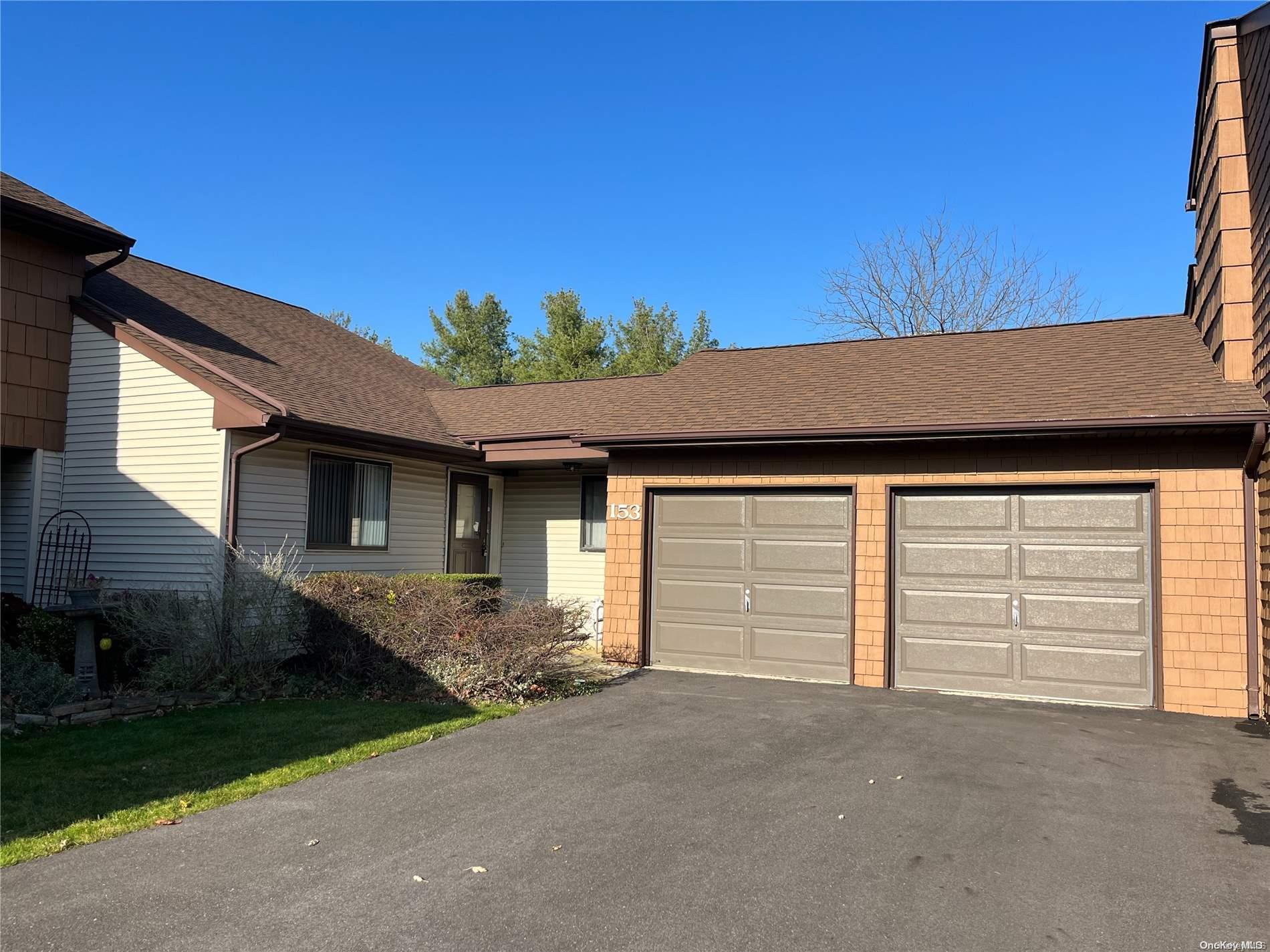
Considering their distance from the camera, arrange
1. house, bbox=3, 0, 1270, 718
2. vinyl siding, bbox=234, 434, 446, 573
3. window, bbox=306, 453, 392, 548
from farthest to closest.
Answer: window, bbox=306, 453, 392, 548 < vinyl siding, bbox=234, 434, 446, 573 < house, bbox=3, 0, 1270, 718

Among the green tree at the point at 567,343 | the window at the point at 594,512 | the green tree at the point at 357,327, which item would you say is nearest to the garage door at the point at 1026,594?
the window at the point at 594,512

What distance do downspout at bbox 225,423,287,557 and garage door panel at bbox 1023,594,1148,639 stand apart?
345 inches

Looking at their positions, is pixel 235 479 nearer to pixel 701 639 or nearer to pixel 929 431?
pixel 701 639

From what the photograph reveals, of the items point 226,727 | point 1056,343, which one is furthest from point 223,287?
point 1056,343

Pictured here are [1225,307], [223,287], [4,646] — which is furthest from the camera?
[223,287]

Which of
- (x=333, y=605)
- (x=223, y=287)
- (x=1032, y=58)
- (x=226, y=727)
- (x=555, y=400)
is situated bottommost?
(x=226, y=727)

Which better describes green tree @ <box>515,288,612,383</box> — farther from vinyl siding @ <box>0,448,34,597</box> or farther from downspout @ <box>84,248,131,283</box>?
vinyl siding @ <box>0,448,34,597</box>

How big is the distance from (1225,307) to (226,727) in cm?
1071

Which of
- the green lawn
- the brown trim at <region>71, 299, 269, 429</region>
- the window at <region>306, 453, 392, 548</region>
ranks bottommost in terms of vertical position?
the green lawn

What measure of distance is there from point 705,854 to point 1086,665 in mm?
6241

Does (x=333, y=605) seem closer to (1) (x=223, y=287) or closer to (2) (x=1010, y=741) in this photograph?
(2) (x=1010, y=741)

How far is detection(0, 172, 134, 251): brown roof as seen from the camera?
10.6 meters

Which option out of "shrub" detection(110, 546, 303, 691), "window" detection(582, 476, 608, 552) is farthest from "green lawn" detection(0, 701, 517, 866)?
"window" detection(582, 476, 608, 552)

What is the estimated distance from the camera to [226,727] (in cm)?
749
